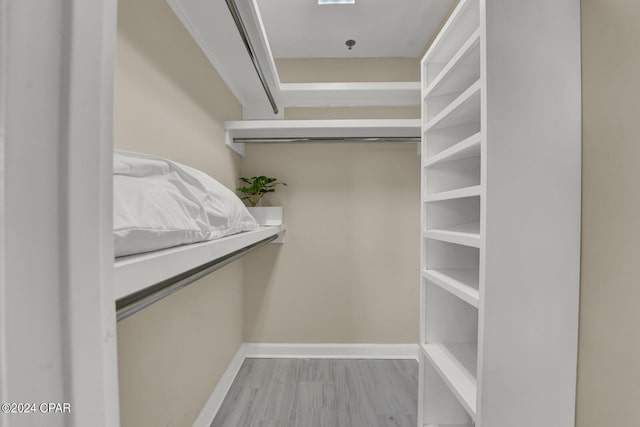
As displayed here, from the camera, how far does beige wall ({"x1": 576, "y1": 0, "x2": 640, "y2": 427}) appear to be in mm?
631

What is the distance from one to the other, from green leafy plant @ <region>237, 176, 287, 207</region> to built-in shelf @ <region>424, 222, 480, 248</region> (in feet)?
4.09

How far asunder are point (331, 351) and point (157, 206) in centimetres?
205

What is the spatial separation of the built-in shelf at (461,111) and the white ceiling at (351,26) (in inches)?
39.0

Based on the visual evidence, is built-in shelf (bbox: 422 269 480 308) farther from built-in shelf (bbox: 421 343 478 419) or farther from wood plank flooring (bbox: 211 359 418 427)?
wood plank flooring (bbox: 211 359 418 427)

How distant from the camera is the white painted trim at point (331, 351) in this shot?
2289 mm

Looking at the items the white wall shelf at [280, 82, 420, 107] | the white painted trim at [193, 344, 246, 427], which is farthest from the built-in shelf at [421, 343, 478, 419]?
the white wall shelf at [280, 82, 420, 107]

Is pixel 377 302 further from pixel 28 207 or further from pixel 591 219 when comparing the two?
pixel 28 207

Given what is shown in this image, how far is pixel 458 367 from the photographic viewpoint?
3.61ft

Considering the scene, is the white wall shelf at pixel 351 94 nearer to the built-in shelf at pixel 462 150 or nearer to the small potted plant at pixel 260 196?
the small potted plant at pixel 260 196

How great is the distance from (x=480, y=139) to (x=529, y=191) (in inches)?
7.4

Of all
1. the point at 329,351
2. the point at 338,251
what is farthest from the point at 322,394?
the point at 338,251

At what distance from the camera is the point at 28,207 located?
187 mm

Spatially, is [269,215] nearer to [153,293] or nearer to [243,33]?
[243,33]

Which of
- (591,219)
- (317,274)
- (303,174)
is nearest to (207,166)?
(303,174)
